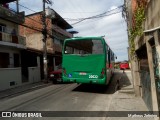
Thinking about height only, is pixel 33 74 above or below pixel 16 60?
below

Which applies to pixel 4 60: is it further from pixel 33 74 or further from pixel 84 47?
Answer: pixel 84 47

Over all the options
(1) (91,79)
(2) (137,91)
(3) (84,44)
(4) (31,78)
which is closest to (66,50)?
(3) (84,44)

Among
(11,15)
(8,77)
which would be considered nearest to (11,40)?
(11,15)

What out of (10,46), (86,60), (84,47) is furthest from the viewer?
(10,46)

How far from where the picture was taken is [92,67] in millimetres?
13523

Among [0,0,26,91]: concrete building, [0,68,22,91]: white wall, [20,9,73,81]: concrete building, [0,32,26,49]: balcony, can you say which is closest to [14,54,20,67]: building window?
[0,0,26,91]: concrete building

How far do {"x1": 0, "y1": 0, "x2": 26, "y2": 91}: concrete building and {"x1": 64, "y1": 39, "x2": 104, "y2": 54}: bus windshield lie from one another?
23.9 feet

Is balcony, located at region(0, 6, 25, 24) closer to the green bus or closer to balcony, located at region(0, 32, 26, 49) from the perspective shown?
balcony, located at region(0, 32, 26, 49)

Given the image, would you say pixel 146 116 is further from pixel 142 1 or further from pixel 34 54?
pixel 34 54

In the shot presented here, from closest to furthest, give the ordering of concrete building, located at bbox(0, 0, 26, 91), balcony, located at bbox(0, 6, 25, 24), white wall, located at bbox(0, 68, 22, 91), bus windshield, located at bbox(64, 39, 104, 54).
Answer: bus windshield, located at bbox(64, 39, 104, 54)
white wall, located at bbox(0, 68, 22, 91)
concrete building, located at bbox(0, 0, 26, 91)
balcony, located at bbox(0, 6, 25, 24)

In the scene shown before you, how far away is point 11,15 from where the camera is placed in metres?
23.9

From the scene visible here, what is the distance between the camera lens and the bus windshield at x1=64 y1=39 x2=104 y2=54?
13.5 meters

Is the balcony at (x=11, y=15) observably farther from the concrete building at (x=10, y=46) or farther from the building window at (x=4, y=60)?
the building window at (x=4, y=60)

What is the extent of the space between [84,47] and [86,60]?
800 millimetres
